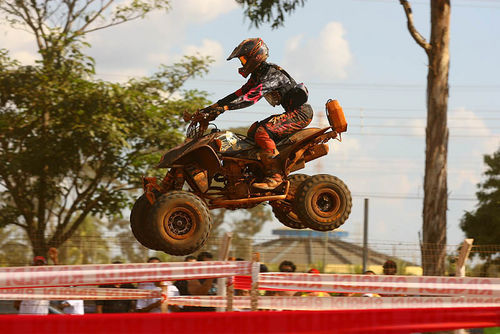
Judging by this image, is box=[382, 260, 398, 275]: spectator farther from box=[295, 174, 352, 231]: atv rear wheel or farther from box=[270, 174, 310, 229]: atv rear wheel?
box=[295, 174, 352, 231]: atv rear wheel

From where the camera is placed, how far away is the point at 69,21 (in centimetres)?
1692

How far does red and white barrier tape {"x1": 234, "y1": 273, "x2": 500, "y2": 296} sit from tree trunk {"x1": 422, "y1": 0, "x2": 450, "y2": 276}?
7.01 meters

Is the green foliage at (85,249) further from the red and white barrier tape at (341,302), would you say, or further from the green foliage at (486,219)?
the green foliage at (486,219)

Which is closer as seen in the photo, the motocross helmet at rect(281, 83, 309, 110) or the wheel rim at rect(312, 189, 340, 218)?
the motocross helmet at rect(281, 83, 309, 110)

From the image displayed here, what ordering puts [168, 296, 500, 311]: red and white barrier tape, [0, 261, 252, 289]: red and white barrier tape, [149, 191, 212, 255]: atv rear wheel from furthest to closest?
[168, 296, 500, 311]: red and white barrier tape < [149, 191, 212, 255]: atv rear wheel < [0, 261, 252, 289]: red and white barrier tape

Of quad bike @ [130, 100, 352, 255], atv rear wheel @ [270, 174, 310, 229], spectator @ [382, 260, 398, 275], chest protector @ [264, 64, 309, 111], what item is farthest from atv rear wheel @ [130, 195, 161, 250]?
spectator @ [382, 260, 398, 275]

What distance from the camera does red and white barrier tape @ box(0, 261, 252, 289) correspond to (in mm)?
5289

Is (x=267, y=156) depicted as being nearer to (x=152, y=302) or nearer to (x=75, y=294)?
(x=75, y=294)

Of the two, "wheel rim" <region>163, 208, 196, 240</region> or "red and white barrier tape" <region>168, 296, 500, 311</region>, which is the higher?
"wheel rim" <region>163, 208, 196, 240</region>

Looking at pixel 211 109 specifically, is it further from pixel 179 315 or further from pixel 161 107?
pixel 161 107

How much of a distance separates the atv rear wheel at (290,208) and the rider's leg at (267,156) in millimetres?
310

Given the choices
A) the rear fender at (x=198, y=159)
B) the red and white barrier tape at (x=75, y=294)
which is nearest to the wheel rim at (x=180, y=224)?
the rear fender at (x=198, y=159)

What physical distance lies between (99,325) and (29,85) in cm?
1180

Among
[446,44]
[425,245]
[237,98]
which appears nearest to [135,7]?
[446,44]
